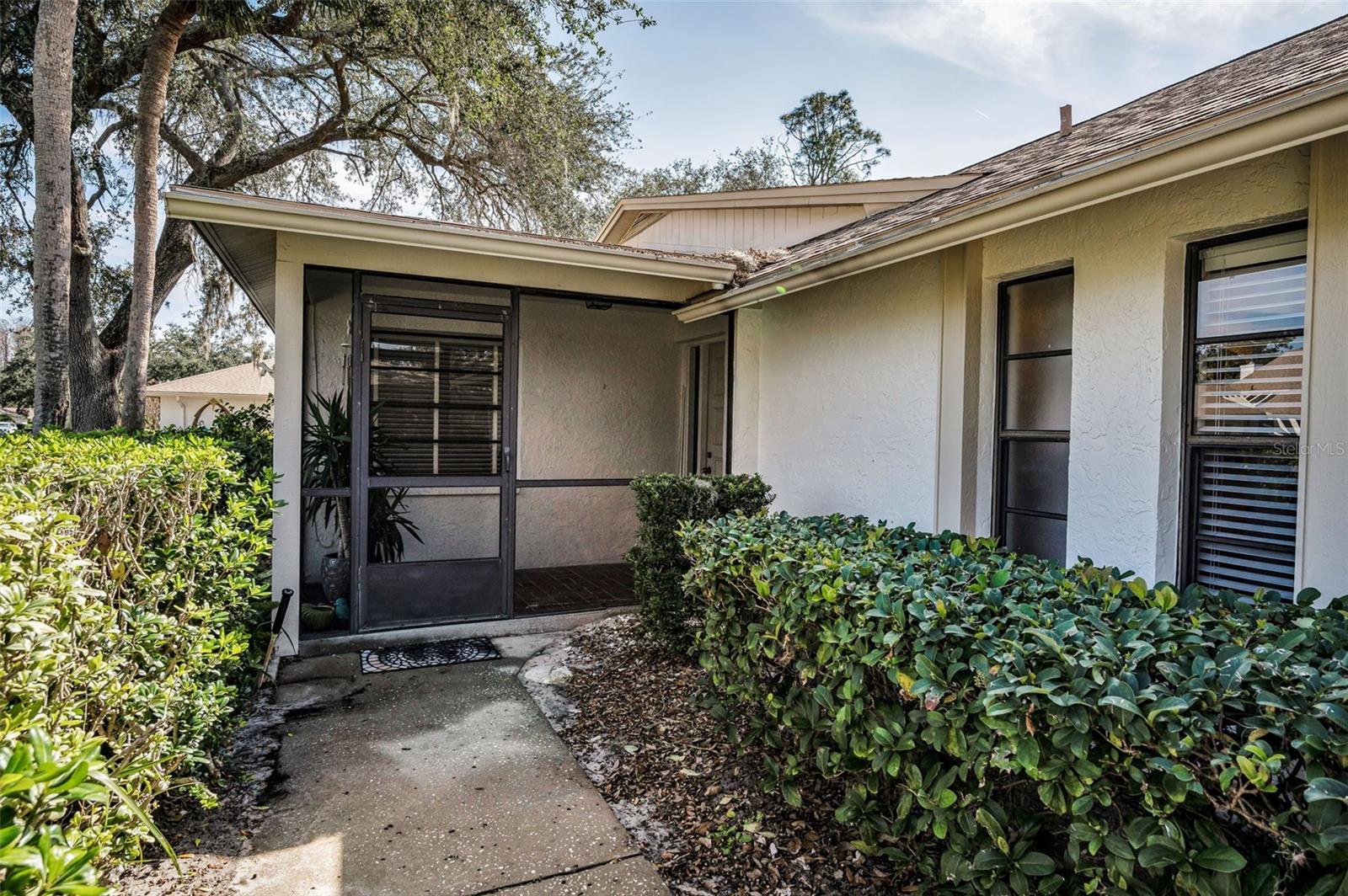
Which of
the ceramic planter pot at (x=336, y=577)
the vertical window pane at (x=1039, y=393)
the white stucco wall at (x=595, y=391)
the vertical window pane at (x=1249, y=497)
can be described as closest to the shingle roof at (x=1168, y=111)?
the vertical window pane at (x=1039, y=393)

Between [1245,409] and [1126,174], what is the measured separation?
1.18m

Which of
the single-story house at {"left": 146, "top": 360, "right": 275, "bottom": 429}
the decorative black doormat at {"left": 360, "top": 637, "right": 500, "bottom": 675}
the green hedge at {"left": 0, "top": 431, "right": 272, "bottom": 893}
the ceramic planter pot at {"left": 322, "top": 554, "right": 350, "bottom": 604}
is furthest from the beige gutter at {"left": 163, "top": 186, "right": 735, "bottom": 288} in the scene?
the single-story house at {"left": 146, "top": 360, "right": 275, "bottom": 429}

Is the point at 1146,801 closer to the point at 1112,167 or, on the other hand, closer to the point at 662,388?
the point at 1112,167

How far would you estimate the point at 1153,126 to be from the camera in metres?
3.15

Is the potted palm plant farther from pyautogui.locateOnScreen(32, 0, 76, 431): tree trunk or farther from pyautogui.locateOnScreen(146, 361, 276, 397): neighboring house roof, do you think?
pyautogui.locateOnScreen(146, 361, 276, 397): neighboring house roof

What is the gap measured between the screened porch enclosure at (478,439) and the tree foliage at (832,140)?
18.9 m

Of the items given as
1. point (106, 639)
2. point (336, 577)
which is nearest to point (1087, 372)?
point (106, 639)

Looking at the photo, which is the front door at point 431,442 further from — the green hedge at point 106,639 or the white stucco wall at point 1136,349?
the white stucco wall at point 1136,349

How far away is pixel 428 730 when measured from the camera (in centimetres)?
400

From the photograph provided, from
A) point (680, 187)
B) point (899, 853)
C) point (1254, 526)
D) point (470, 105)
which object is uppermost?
point (680, 187)

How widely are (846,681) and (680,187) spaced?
24331 millimetres

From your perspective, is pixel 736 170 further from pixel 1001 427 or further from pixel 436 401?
pixel 1001 427

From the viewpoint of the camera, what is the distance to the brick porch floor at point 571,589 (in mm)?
6500

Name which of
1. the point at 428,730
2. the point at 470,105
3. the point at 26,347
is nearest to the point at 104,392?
the point at 470,105
